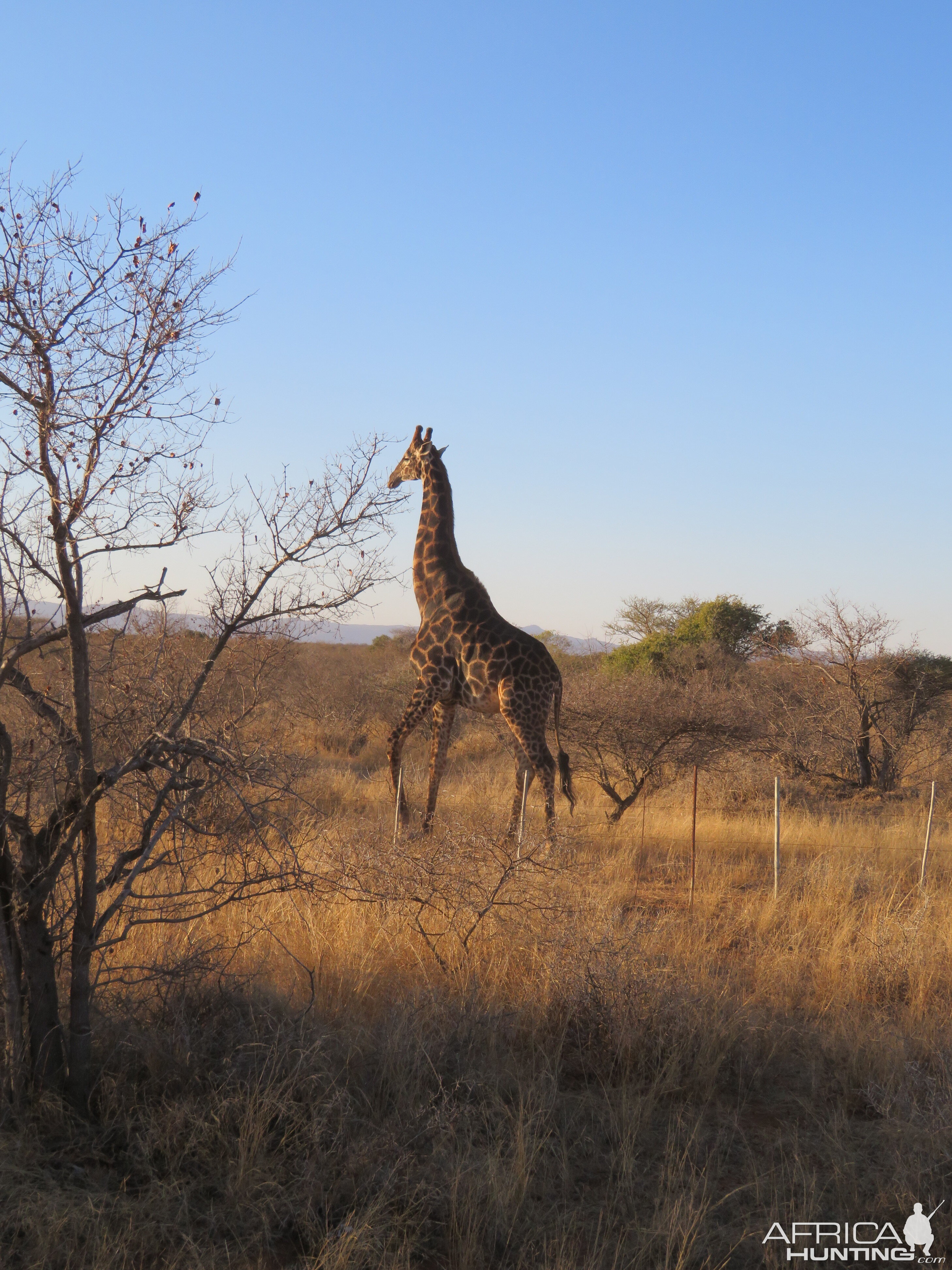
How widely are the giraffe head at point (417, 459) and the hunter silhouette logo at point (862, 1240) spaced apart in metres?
7.31

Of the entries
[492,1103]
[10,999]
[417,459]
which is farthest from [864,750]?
[10,999]

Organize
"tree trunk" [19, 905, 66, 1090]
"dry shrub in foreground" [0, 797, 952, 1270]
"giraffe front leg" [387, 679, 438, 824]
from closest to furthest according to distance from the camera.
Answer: "dry shrub in foreground" [0, 797, 952, 1270], "tree trunk" [19, 905, 66, 1090], "giraffe front leg" [387, 679, 438, 824]

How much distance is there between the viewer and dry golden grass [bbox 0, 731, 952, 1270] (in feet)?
9.61

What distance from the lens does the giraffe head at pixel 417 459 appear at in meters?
9.33

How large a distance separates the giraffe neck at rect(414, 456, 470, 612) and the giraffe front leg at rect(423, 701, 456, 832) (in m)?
0.98

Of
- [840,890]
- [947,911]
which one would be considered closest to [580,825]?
[840,890]

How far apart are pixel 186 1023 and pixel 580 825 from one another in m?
5.92

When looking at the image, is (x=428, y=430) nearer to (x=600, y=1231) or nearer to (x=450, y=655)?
(x=450, y=655)

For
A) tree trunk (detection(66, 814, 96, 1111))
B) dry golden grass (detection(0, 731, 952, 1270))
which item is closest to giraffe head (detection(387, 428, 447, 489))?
dry golden grass (detection(0, 731, 952, 1270))

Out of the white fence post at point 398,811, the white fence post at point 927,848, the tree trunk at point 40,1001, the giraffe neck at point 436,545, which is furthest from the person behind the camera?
the giraffe neck at point 436,545

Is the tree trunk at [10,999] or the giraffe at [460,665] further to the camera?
the giraffe at [460,665]

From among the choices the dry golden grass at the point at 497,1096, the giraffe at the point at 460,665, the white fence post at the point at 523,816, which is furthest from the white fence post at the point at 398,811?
the dry golden grass at the point at 497,1096

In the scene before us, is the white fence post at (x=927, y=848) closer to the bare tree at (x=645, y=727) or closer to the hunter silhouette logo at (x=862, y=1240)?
the bare tree at (x=645, y=727)

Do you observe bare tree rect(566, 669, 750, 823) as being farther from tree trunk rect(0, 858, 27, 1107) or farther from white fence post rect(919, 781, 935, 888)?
tree trunk rect(0, 858, 27, 1107)
